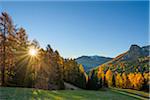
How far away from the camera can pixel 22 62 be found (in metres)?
44.4

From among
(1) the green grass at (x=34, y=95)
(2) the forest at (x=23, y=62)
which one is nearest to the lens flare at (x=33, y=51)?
(2) the forest at (x=23, y=62)

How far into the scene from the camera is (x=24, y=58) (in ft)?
148

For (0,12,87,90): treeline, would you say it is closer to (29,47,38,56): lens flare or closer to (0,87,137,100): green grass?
(29,47,38,56): lens flare

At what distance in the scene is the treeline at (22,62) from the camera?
3916cm

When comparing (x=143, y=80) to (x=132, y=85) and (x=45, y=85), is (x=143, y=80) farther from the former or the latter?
(x=45, y=85)

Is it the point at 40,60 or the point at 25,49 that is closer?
the point at 25,49

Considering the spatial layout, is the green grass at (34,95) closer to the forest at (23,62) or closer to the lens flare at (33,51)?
the forest at (23,62)

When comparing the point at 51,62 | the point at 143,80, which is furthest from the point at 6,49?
the point at 143,80

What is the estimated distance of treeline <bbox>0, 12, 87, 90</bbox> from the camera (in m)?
39.2

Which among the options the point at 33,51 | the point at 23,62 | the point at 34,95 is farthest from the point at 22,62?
the point at 34,95

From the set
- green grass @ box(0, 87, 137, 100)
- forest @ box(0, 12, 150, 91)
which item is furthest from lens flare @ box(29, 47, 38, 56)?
green grass @ box(0, 87, 137, 100)

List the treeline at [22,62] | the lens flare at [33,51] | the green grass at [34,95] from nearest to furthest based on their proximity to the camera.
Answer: the green grass at [34,95] → the treeline at [22,62] → the lens flare at [33,51]

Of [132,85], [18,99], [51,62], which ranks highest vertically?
[51,62]

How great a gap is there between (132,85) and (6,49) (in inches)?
3426
